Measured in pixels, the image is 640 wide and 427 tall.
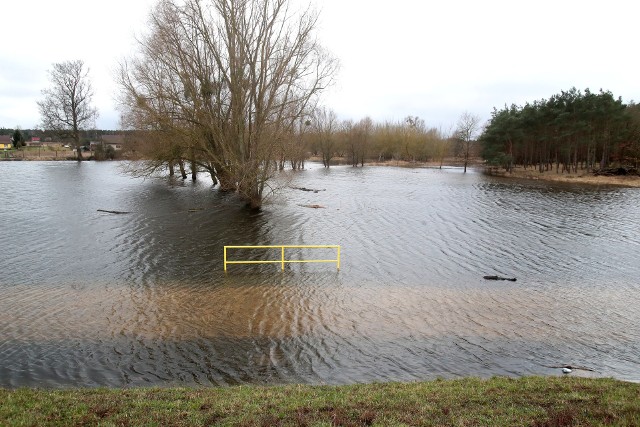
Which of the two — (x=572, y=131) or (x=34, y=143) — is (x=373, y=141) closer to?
(x=572, y=131)

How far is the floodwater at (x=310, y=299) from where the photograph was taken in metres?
10.2

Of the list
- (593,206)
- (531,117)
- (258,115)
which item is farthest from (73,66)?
(593,206)

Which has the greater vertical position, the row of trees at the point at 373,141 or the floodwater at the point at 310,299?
the row of trees at the point at 373,141

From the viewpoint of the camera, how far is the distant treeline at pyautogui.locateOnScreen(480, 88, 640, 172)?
55375mm

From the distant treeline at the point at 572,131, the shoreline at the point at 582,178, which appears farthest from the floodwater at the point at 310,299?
the distant treeline at the point at 572,131

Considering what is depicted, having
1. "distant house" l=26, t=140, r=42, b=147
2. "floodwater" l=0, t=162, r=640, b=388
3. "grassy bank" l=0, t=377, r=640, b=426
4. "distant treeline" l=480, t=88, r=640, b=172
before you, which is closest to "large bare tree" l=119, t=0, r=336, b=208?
"floodwater" l=0, t=162, r=640, b=388

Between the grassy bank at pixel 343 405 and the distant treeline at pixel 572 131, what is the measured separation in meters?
58.9

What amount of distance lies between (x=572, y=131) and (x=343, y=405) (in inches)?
2466

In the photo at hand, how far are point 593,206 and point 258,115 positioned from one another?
30697 millimetres

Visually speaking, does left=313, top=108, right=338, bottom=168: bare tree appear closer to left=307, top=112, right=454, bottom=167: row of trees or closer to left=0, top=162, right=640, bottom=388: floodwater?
left=307, top=112, right=454, bottom=167: row of trees

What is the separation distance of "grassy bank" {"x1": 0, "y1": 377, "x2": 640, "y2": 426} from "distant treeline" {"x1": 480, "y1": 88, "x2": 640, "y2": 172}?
58858 millimetres

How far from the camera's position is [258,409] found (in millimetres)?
6676

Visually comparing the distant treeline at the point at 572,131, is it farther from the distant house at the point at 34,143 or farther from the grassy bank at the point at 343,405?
the distant house at the point at 34,143

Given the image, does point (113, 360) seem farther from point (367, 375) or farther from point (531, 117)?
point (531, 117)
